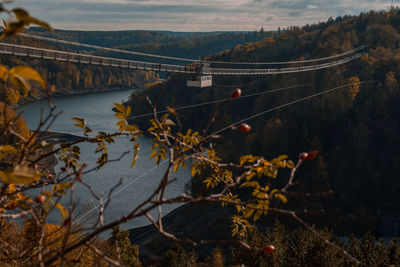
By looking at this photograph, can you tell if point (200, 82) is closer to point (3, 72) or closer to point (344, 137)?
point (3, 72)

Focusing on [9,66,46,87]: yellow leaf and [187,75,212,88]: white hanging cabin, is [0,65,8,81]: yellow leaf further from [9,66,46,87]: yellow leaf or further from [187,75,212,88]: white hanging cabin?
[187,75,212,88]: white hanging cabin

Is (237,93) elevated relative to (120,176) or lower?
elevated

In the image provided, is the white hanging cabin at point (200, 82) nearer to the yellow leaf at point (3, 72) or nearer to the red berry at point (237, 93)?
the red berry at point (237, 93)

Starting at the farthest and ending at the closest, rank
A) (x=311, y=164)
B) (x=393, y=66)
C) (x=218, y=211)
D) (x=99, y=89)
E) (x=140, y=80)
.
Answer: (x=140, y=80)
(x=99, y=89)
(x=393, y=66)
(x=311, y=164)
(x=218, y=211)

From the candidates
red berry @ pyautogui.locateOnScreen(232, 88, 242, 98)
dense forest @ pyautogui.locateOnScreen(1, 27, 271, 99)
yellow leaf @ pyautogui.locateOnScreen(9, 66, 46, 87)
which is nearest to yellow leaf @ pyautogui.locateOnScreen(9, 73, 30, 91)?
yellow leaf @ pyautogui.locateOnScreen(9, 66, 46, 87)

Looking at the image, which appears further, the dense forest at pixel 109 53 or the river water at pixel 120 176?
the dense forest at pixel 109 53

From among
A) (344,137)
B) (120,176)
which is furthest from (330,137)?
(120,176)

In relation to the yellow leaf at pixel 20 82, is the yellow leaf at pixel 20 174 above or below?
below

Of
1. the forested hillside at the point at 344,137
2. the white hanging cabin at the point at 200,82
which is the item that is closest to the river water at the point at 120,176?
the forested hillside at the point at 344,137

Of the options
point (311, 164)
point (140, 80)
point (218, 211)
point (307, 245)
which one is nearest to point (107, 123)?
point (218, 211)

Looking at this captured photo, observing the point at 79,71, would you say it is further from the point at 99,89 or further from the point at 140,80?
the point at 140,80

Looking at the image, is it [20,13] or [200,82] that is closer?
[20,13]
